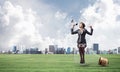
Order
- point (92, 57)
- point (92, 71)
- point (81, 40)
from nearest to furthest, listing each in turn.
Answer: point (92, 71), point (81, 40), point (92, 57)

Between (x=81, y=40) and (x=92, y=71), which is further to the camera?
(x=81, y=40)

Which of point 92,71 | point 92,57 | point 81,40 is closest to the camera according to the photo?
point 92,71

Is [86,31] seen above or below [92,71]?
above

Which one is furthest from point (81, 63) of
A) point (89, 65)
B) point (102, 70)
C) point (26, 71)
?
point (26, 71)

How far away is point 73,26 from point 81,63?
5.23 ft

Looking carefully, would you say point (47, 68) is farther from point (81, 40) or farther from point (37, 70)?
point (81, 40)

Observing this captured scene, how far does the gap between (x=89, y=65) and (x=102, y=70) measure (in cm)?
158

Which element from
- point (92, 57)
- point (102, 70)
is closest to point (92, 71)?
point (102, 70)

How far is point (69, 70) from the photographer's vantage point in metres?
13.9

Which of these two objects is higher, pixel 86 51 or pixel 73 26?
pixel 73 26

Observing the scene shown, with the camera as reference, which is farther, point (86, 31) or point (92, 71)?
point (86, 31)

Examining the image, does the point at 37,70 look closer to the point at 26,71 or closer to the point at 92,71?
the point at 26,71

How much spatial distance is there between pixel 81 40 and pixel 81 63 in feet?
3.48

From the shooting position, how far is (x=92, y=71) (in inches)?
535
